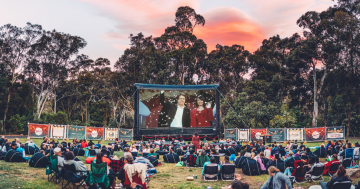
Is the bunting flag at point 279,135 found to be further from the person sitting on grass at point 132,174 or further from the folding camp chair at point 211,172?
the person sitting on grass at point 132,174

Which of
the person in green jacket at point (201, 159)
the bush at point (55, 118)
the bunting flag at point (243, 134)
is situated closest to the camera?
the person in green jacket at point (201, 159)

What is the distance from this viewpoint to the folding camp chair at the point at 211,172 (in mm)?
9906

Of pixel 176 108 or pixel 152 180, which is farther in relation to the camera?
pixel 176 108

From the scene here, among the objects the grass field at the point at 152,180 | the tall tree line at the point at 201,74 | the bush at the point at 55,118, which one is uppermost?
the tall tree line at the point at 201,74

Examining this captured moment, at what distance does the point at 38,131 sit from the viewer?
2398 cm

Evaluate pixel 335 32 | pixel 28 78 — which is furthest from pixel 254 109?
pixel 28 78

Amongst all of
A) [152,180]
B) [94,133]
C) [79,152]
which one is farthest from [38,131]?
[152,180]

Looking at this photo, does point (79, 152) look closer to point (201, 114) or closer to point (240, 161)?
point (240, 161)

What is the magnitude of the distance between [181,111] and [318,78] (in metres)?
22.3

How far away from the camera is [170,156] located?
14.4 m

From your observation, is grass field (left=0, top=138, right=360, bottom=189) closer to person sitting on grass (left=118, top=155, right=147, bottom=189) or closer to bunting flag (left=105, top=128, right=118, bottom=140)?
person sitting on grass (left=118, top=155, right=147, bottom=189)

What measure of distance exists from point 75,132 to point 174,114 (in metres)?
9.97

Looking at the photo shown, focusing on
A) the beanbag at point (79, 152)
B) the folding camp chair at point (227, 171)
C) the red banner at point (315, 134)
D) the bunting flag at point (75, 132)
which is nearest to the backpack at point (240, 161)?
the folding camp chair at point (227, 171)

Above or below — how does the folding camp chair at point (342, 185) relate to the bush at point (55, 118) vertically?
below
